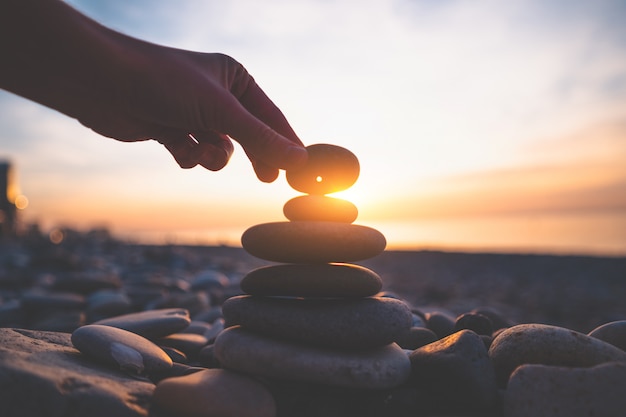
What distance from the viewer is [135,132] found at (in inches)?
101

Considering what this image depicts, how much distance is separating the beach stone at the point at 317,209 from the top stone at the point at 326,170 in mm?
83

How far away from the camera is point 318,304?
237 cm

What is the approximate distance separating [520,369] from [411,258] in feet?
58.9

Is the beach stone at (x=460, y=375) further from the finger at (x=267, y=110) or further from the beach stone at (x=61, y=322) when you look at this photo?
the beach stone at (x=61, y=322)

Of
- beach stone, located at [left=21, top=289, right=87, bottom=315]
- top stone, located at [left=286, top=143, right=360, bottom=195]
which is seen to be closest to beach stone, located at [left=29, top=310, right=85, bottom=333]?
beach stone, located at [left=21, top=289, right=87, bottom=315]

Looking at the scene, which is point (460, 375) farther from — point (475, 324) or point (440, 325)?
point (440, 325)

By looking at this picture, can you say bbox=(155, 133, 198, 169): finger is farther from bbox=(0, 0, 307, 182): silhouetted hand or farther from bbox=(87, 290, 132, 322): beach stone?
bbox=(87, 290, 132, 322): beach stone

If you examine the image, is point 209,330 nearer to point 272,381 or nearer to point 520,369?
point 272,381

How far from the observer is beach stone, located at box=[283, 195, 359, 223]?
8.34 ft

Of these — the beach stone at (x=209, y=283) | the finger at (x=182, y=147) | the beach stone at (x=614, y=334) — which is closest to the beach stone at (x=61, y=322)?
the beach stone at (x=209, y=283)

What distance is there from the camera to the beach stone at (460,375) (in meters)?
2.03

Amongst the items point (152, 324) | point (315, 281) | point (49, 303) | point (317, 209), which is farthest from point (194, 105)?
point (49, 303)

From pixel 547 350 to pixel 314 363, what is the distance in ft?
4.05

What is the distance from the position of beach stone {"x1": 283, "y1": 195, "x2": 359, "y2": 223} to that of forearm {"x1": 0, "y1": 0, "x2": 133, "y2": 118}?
118cm
